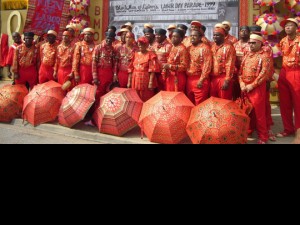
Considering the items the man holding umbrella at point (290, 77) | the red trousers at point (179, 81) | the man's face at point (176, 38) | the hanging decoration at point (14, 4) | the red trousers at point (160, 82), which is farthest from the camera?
the hanging decoration at point (14, 4)

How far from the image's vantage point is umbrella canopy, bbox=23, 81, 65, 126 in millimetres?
6188

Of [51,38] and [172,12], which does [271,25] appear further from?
[51,38]

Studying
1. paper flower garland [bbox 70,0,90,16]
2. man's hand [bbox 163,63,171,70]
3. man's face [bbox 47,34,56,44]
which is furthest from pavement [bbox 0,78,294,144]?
paper flower garland [bbox 70,0,90,16]

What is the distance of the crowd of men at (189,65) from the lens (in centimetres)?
510

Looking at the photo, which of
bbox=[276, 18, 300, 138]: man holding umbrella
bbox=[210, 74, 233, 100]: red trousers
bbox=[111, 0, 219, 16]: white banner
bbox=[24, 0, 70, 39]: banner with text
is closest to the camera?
bbox=[276, 18, 300, 138]: man holding umbrella

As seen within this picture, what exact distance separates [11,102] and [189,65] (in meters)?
3.88

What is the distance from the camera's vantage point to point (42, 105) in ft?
20.3

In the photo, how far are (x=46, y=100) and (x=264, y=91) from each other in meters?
3.97

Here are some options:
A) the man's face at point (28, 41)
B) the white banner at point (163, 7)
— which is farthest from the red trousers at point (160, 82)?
the white banner at point (163, 7)

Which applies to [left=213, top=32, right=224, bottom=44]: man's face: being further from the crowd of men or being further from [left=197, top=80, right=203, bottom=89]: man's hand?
[left=197, top=80, right=203, bottom=89]: man's hand

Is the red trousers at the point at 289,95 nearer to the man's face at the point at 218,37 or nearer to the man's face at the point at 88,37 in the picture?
the man's face at the point at 218,37

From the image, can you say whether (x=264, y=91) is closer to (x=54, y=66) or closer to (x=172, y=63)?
(x=172, y=63)

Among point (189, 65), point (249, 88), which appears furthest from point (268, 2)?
point (249, 88)

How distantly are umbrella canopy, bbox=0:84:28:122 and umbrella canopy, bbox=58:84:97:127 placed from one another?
1440 mm
